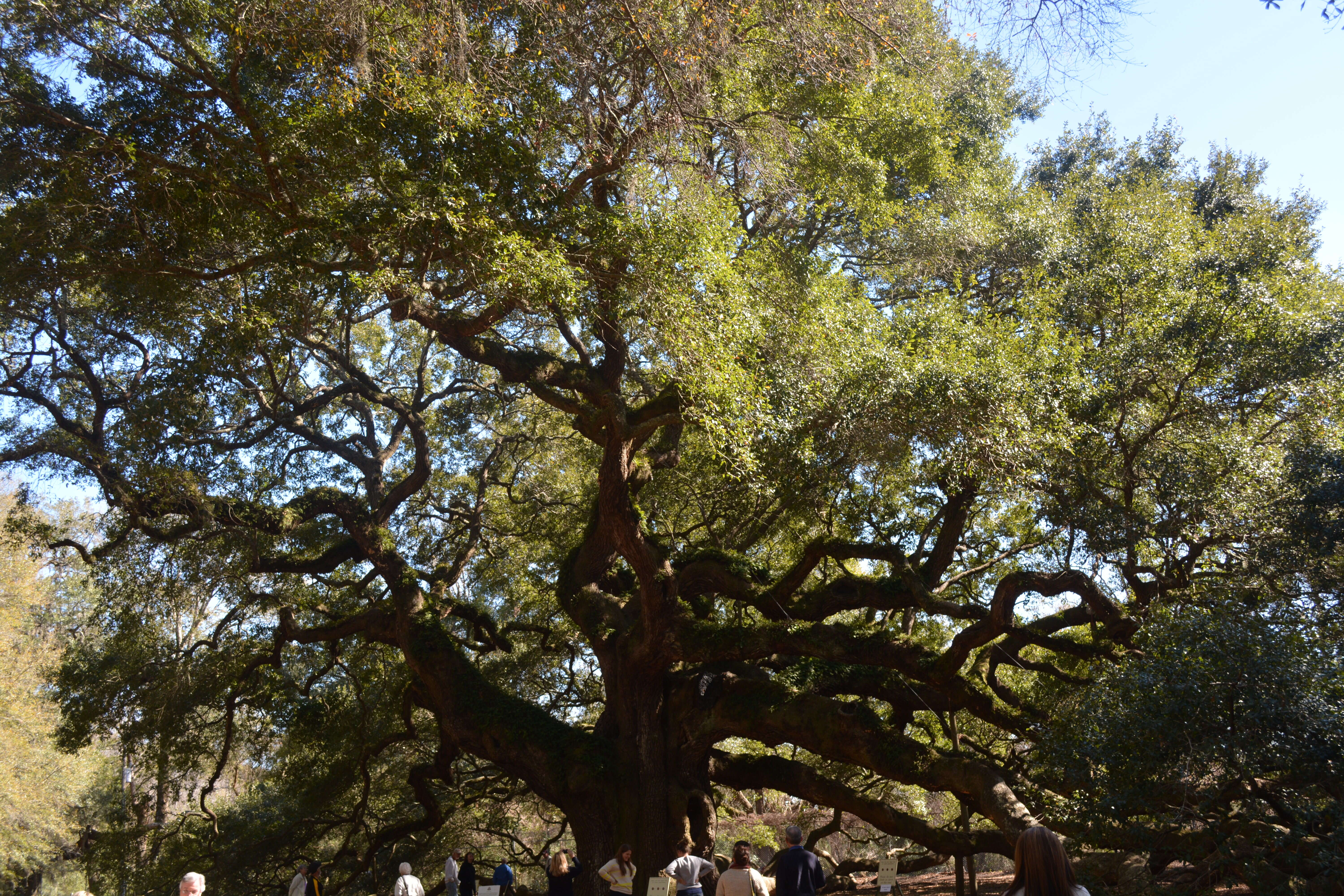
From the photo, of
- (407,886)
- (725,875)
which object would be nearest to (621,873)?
(725,875)

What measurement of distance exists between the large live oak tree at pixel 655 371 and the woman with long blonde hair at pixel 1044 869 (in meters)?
4.93

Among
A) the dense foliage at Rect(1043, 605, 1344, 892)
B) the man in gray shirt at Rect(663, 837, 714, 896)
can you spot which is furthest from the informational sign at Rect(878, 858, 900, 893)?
the dense foliage at Rect(1043, 605, 1344, 892)

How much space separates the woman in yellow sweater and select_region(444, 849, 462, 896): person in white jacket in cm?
436

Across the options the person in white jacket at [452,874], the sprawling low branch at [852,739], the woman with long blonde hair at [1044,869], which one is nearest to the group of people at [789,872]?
the woman with long blonde hair at [1044,869]

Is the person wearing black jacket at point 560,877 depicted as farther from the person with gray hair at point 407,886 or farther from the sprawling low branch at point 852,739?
the sprawling low branch at point 852,739

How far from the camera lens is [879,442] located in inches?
338

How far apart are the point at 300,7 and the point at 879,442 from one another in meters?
6.41

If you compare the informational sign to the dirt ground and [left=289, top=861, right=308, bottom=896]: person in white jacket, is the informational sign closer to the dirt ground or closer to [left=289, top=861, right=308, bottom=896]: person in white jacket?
the dirt ground

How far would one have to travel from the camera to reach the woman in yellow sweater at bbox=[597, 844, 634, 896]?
23.0 feet

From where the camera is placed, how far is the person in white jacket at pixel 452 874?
1062 cm

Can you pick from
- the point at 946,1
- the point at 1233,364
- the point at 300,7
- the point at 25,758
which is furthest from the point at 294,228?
the point at 25,758

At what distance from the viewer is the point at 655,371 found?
381 inches

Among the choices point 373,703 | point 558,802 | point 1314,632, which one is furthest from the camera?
point 373,703

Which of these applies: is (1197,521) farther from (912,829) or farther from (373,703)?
(373,703)
